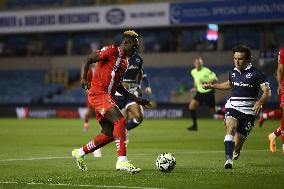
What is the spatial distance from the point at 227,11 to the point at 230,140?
113 feet

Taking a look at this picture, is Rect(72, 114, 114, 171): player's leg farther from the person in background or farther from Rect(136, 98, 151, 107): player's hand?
the person in background

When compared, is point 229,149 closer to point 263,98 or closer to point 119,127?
point 263,98

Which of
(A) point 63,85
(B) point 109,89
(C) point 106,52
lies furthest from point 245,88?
(A) point 63,85

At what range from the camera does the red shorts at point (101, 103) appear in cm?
1353

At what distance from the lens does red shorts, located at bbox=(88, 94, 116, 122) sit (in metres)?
13.5

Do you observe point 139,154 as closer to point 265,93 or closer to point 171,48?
point 265,93

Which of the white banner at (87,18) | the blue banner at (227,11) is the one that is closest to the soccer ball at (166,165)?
the blue banner at (227,11)

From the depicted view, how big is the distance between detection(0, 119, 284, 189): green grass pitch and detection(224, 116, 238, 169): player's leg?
194 mm

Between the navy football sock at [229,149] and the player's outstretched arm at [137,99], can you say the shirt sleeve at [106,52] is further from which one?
the navy football sock at [229,149]

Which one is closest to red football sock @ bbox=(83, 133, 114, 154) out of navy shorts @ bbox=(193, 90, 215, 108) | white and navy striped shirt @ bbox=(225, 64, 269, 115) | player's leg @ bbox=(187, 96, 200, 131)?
white and navy striped shirt @ bbox=(225, 64, 269, 115)

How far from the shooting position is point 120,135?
1334 centimetres

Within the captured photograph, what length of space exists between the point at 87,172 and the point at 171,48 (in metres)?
39.7

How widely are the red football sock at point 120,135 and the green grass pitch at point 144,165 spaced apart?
1.31 feet

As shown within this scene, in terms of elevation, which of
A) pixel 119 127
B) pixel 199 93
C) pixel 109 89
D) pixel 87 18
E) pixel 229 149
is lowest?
pixel 199 93
